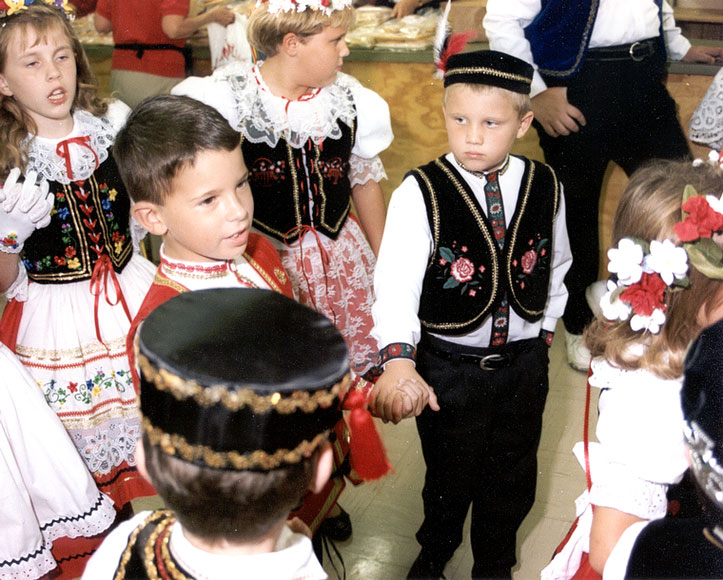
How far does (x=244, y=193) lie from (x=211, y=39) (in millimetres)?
2433

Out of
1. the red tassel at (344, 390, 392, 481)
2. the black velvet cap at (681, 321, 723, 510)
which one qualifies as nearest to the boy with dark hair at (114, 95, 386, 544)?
the red tassel at (344, 390, 392, 481)

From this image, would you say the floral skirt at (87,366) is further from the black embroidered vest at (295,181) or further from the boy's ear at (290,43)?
the boy's ear at (290,43)

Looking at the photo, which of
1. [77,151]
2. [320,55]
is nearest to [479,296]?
[320,55]

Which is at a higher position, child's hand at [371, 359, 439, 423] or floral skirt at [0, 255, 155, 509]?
child's hand at [371, 359, 439, 423]

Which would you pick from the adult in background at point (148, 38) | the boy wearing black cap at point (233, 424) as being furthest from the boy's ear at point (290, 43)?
the adult in background at point (148, 38)

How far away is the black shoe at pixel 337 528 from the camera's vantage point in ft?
6.87

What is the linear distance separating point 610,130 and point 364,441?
1977mm

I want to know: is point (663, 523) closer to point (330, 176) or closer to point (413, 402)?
point (413, 402)

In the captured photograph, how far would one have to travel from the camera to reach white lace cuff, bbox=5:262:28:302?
1.77m

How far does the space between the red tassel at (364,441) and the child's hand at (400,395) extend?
22cm

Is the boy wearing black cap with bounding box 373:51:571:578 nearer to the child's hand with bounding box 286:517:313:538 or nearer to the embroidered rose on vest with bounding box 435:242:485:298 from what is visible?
the embroidered rose on vest with bounding box 435:242:485:298

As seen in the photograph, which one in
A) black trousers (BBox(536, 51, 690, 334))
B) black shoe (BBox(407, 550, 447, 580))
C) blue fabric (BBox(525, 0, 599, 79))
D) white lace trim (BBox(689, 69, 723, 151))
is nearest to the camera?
black shoe (BBox(407, 550, 447, 580))

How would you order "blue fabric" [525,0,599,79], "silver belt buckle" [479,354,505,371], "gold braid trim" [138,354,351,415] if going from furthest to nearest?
"blue fabric" [525,0,599,79], "silver belt buckle" [479,354,505,371], "gold braid trim" [138,354,351,415]

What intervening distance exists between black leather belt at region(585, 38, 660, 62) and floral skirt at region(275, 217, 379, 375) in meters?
1.13
